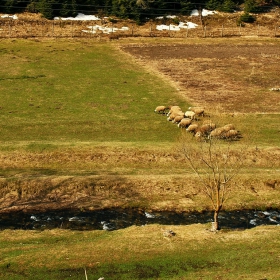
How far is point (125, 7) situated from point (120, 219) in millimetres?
68901

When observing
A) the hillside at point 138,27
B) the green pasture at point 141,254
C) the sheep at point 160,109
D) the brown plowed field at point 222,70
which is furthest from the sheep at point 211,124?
the hillside at point 138,27

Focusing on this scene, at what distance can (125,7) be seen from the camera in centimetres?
9631

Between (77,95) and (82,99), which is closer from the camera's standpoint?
(82,99)

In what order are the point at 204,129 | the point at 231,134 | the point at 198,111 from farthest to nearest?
the point at 198,111
the point at 204,129
the point at 231,134

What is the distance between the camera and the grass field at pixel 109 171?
2597 cm

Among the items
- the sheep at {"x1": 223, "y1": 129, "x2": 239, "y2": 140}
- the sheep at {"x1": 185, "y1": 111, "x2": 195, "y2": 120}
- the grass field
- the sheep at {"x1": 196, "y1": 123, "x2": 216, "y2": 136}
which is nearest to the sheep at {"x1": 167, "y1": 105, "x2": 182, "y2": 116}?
the grass field

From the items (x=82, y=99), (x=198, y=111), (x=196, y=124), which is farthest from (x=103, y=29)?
(x=196, y=124)

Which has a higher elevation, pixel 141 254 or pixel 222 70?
pixel 222 70

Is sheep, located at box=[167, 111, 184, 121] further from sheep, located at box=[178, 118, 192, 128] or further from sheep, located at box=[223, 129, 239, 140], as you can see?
sheep, located at box=[223, 129, 239, 140]

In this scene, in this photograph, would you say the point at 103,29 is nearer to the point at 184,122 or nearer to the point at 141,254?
the point at 184,122

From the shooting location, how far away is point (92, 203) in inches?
1426

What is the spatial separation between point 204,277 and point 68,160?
20.7 meters

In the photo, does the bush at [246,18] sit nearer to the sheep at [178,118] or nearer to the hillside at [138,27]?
the hillside at [138,27]

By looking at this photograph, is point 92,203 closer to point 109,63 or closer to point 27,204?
point 27,204
